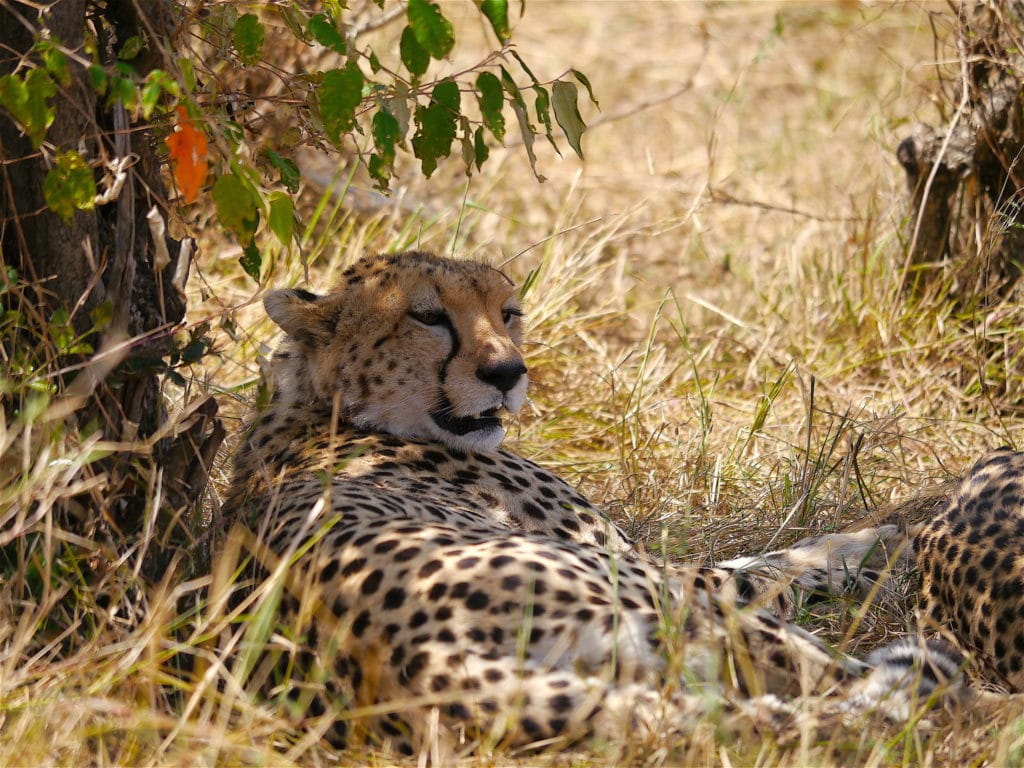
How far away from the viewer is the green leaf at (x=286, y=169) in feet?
9.21

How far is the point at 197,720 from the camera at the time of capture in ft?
7.56

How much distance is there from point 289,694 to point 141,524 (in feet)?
1.82

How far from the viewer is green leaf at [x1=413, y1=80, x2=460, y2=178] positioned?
8.78ft

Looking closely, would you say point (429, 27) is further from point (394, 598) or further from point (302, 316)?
point (302, 316)

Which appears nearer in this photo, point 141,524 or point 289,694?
point 289,694

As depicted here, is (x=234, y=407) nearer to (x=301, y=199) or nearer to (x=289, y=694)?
(x=301, y=199)

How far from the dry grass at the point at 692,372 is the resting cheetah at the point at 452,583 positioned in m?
0.10

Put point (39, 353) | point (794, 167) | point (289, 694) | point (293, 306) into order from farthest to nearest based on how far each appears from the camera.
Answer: point (794, 167), point (293, 306), point (39, 353), point (289, 694)

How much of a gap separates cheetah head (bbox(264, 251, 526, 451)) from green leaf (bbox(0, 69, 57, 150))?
104 centimetres

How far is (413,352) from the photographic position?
3.31 m

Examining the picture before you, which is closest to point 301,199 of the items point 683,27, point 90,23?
point 90,23

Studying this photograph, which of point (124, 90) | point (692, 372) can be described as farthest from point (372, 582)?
point (692, 372)

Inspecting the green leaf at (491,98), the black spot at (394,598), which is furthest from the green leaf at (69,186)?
the black spot at (394,598)

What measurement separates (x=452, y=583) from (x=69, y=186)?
971 mm
